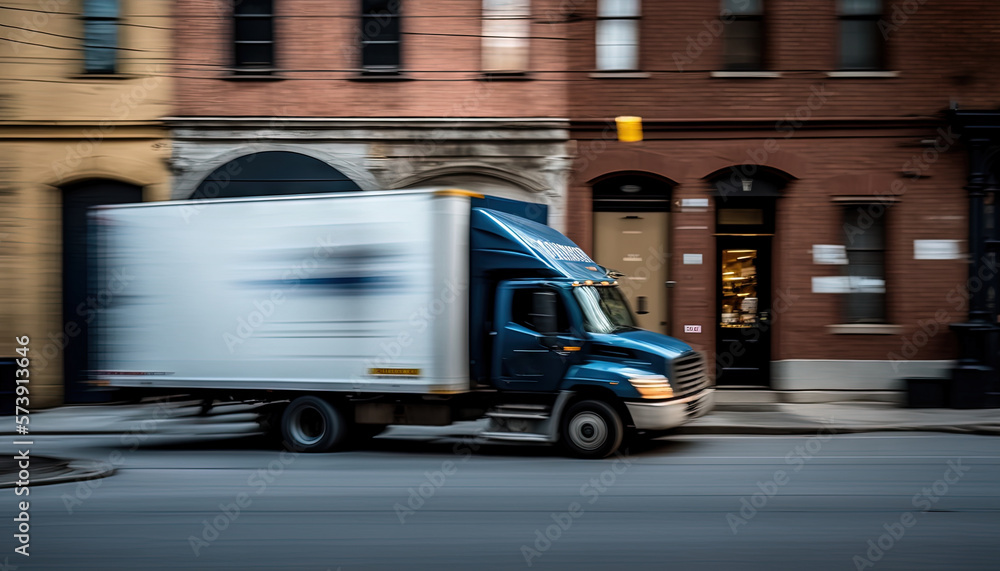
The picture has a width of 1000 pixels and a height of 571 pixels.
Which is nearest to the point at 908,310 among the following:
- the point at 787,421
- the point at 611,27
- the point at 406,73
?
the point at 787,421

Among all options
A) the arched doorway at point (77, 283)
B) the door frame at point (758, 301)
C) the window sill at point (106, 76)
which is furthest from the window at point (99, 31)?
the door frame at point (758, 301)

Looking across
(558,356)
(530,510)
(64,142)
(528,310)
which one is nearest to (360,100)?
(64,142)

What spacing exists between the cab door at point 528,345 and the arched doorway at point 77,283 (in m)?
9.56

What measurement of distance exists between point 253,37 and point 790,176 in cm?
1049

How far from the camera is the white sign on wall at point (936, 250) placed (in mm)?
15938

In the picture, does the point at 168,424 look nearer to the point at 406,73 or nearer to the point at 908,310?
the point at 406,73

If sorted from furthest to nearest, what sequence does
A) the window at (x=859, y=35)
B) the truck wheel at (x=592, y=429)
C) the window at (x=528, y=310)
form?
the window at (x=859, y=35) < the window at (x=528, y=310) < the truck wheel at (x=592, y=429)

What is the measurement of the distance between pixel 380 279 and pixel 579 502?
4.04 meters

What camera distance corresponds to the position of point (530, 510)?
7652mm

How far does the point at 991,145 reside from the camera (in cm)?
1556

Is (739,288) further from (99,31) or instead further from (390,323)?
(99,31)

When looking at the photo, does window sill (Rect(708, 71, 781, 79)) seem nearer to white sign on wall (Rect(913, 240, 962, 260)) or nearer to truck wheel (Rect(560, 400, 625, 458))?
white sign on wall (Rect(913, 240, 962, 260))
